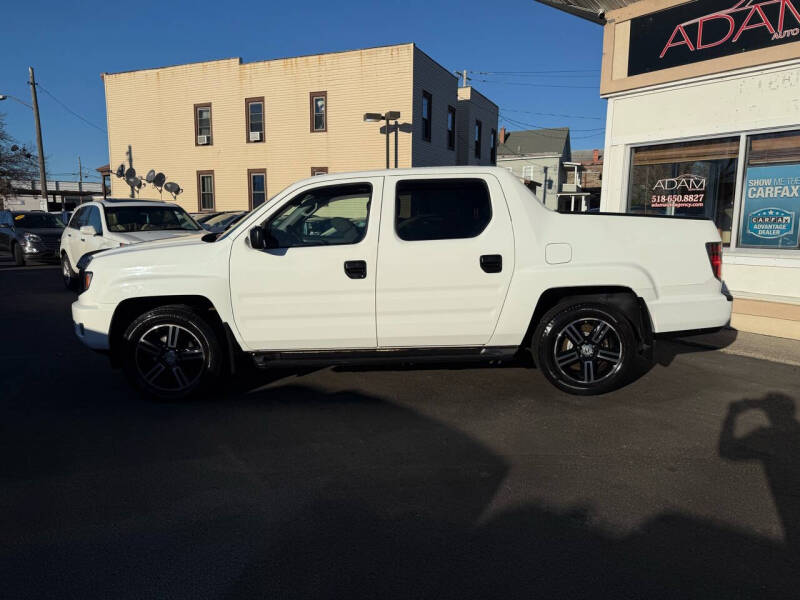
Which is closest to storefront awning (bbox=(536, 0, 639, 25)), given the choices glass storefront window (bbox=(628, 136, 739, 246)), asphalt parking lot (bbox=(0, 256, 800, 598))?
glass storefront window (bbox=(628, 136, 739, 246))

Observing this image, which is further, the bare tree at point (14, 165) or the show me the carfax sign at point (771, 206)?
the bare tree at point (14, 165)

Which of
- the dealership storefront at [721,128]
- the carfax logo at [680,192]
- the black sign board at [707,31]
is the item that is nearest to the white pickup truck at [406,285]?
the dealership storefront at [721,128]

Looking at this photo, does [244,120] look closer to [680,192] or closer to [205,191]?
[205,191]

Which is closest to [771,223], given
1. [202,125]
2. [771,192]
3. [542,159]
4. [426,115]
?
[771,192]

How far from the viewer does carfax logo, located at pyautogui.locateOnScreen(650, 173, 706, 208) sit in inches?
335

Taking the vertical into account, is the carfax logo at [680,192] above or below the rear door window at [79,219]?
above

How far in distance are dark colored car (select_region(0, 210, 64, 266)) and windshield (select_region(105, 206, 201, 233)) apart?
650 cm

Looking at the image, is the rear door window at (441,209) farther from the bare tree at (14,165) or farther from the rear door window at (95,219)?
the bare tree at (14,165)

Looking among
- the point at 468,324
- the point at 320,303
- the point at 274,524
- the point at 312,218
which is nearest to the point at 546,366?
the point at 468,324

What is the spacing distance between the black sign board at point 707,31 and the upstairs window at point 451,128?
16.0 m

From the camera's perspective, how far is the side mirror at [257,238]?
176 inches

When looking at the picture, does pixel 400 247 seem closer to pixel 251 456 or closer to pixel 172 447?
pixel 251 456

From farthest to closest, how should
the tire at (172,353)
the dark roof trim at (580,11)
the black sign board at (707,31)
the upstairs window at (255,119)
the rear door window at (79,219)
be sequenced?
the upstairs window at (255,119)
the rear door window at (79,219)
the dark roof trim at (580,11)
the black sign board at (707,31)
the tire at (172,353)

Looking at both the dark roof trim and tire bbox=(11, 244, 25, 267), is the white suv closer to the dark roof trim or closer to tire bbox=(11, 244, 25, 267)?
tire bbox=(11, 244, 25, 267)
